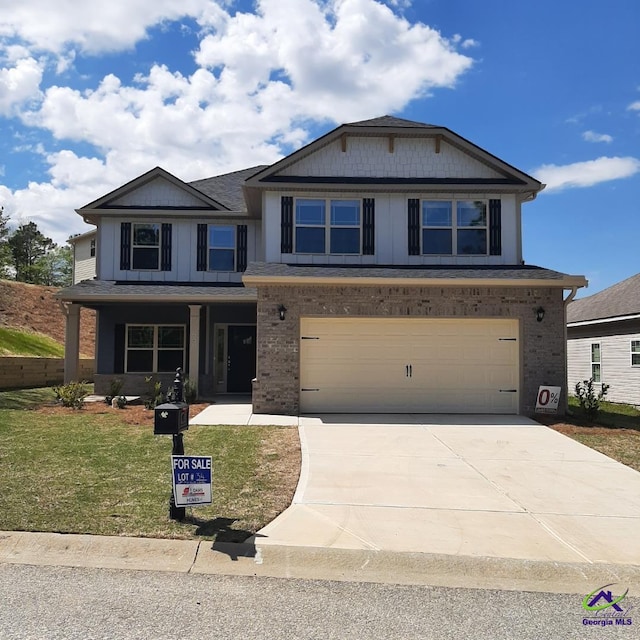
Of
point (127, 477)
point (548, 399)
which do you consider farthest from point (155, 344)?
point (548, 399)

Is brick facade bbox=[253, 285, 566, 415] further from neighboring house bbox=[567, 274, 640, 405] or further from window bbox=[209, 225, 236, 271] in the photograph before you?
neighboring house bbox=[567, 274, 640, 405]

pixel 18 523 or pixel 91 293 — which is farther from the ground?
pixel 91 293

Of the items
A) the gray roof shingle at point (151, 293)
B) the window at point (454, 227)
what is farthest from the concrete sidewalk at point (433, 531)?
the gray roof shingle at point (151, 293)

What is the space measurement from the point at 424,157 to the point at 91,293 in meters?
9.52

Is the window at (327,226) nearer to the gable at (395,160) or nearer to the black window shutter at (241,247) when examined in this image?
the gable at (395,160)

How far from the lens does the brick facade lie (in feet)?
40.4

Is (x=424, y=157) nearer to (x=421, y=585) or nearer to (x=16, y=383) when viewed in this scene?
(x=421, y=585)

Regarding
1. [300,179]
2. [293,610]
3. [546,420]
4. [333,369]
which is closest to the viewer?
[293,610]

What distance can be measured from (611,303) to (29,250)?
5219cm

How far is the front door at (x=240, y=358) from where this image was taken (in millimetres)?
17391

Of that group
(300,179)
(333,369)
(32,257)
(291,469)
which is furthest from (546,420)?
(32,257)

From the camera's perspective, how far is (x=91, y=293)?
580 inches

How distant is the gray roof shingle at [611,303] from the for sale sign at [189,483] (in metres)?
15.2

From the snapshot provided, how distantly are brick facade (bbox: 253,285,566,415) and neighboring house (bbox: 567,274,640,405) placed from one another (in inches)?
217
